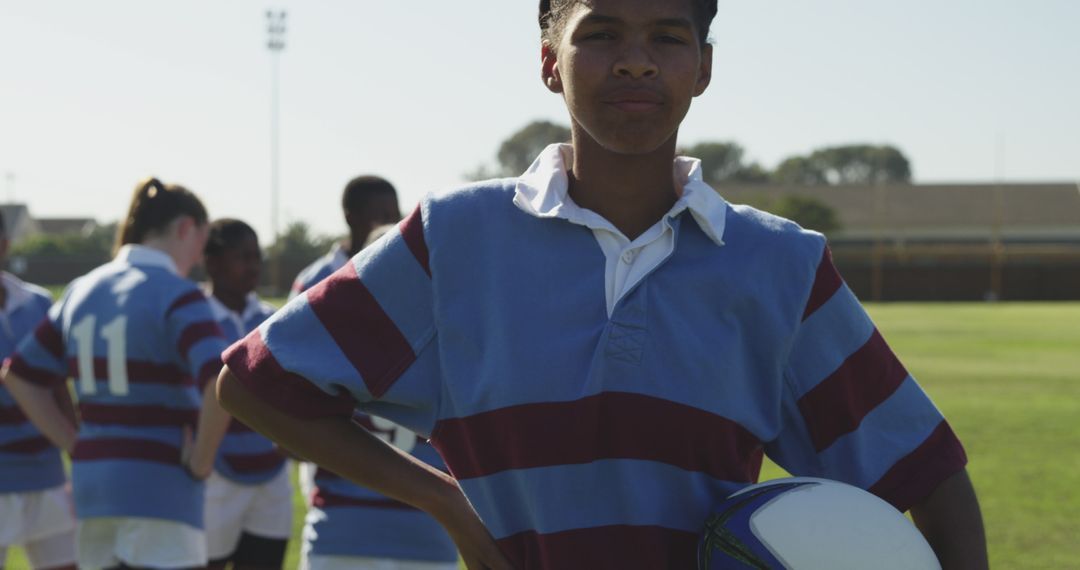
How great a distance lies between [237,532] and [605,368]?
13.5 feet

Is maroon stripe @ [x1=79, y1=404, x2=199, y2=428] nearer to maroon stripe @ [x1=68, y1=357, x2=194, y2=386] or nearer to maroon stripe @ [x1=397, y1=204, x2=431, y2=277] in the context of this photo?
maroon stripe @ [x1=68, y1=357, x2=194, y2=386]

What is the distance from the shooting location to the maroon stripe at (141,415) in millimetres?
4574

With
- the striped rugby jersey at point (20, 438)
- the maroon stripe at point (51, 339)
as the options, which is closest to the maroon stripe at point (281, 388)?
the maroon stripe at point (51, 339)

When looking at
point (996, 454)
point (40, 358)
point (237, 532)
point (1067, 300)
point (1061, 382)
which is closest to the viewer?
point (40, 358)

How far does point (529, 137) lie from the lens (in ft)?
362

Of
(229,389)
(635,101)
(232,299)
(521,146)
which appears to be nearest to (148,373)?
(232,299)

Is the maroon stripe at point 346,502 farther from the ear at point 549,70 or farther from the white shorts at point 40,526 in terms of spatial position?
the ear at point 549,70

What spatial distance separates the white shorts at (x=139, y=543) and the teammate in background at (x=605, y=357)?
2.49 meters

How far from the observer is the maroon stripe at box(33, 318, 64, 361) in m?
4.96

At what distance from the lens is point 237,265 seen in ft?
20.4

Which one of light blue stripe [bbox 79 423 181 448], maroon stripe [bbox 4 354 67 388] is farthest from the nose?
maroon stripe [bbox 4 354 67 388]

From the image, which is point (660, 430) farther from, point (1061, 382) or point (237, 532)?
point (1061, 382)

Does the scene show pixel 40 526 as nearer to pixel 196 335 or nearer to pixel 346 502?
pixel 196 335

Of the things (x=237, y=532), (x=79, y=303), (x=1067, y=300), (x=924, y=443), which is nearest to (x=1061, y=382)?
(x=237, y=532)
